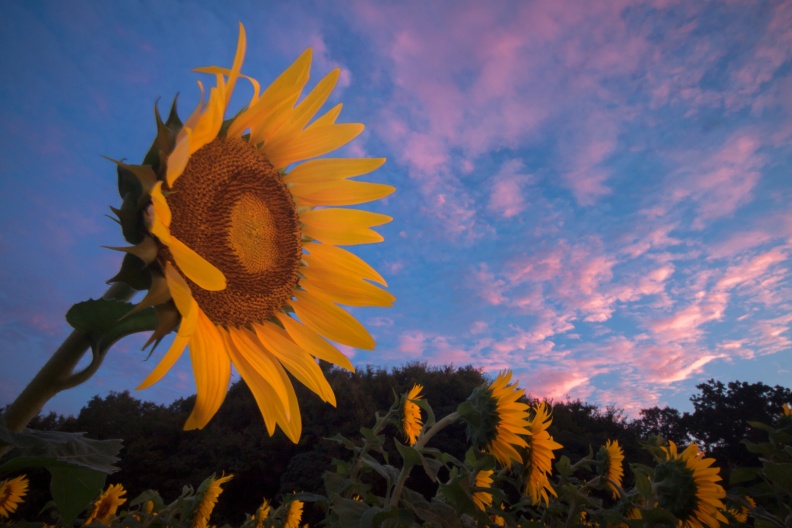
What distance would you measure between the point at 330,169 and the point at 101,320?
2.72ft

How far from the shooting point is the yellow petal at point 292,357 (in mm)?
1303

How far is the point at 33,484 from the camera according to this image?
1405 centimetres

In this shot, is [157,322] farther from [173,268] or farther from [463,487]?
[463,487]

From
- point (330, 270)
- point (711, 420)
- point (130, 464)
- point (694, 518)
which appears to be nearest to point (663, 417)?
point (711, 420)

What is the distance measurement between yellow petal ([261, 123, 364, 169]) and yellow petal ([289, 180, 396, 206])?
12 cm

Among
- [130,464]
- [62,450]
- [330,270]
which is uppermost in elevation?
[130,464]

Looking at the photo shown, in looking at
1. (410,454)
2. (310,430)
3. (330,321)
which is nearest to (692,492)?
(410,454)

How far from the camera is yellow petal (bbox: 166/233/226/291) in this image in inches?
35.2

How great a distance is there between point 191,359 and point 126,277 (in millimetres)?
249

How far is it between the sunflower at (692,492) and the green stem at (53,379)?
156 inches

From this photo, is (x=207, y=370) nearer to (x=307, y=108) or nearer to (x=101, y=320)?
(x=101, y=320)

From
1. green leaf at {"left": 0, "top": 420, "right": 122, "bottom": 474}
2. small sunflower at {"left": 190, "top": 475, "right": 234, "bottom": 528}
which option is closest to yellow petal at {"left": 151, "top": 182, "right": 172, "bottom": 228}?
green leaf at {"left": 0, "top": 420, "right": 122, "bottom": 474}

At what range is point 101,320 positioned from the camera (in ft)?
2.62

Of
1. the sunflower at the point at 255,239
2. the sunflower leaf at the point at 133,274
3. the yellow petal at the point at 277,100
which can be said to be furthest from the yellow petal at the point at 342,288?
the sunflower leaf at the point at 133,274
